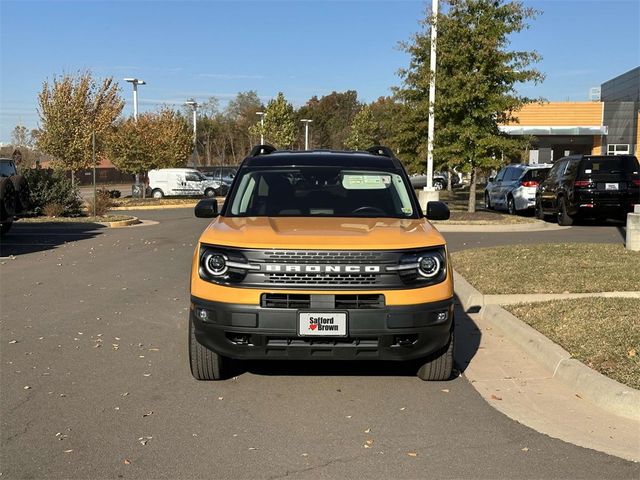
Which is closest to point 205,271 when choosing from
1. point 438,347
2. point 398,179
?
point 438,347

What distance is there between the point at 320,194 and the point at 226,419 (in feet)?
7.44

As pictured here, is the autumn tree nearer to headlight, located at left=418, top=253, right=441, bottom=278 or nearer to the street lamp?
the street lamp

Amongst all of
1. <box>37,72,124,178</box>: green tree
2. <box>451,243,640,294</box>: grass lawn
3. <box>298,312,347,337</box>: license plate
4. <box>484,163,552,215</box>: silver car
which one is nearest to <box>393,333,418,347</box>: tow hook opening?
<box>298,312,347,337</box>: license plate

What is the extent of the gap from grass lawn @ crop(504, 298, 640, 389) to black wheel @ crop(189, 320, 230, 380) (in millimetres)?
2886

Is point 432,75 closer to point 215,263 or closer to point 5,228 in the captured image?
point 5,228

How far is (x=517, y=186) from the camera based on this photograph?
2183 cm

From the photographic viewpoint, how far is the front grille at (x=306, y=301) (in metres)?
4.61

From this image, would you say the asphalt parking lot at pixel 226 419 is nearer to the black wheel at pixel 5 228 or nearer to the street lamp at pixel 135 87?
the black wheel at pixel 5 228

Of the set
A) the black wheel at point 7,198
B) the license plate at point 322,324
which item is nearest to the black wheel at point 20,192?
the black wheel at point 7,198

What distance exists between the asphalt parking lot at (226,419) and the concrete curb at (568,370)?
0.48 m

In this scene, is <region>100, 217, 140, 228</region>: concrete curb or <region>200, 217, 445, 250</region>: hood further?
<region>100, 217, 140, 228</region>: concrete curb

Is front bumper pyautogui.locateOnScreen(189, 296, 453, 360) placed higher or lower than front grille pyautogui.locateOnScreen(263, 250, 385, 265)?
lower

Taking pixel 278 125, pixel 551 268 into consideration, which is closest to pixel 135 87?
pixel 278 125

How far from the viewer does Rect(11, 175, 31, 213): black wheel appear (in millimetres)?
15295
